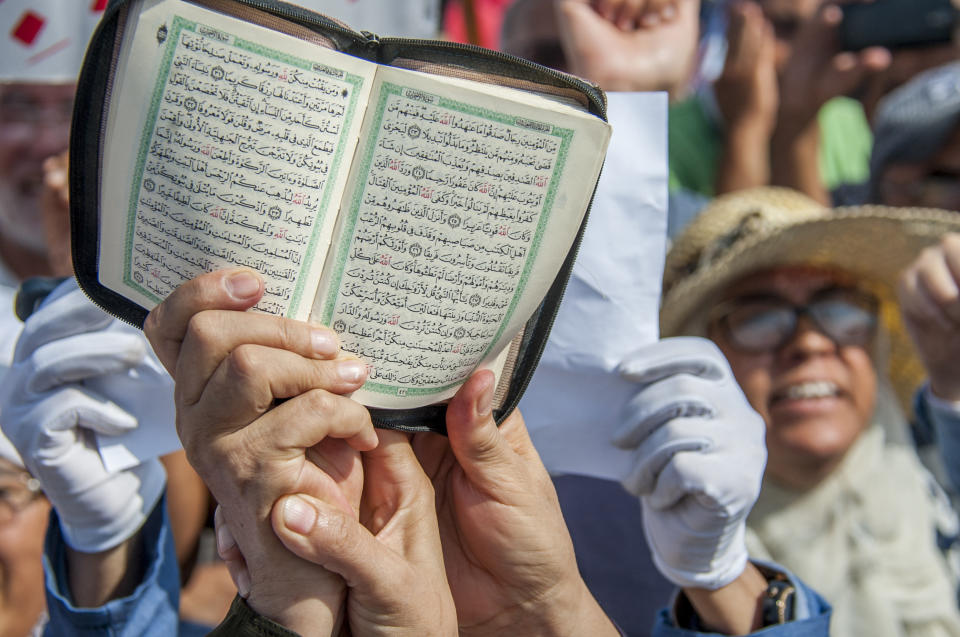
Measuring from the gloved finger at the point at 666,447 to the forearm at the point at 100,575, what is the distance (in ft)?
2.59

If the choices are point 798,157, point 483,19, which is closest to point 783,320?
point 798,157

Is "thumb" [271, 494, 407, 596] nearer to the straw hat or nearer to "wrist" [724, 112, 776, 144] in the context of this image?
the straw hat

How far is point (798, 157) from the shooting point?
2.77 m

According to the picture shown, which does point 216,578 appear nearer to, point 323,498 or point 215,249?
point 323,498

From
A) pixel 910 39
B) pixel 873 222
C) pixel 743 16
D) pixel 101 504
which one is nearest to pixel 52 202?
pixel 101 504

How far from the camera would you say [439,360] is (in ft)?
3.02

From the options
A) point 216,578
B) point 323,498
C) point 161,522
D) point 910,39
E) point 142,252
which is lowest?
point 216,578

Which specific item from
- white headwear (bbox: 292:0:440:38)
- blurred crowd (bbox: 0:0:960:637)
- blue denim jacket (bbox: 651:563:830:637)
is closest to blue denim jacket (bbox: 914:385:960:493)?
blurred crowd (bbox: 0:0:960:637)

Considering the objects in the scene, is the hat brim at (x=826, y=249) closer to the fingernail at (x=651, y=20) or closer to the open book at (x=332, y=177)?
the fingernail at (x=651, y=20)

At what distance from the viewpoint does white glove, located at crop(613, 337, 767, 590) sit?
1.19 m

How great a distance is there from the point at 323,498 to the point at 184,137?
39cm

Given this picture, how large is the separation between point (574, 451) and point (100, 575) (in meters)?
0.75

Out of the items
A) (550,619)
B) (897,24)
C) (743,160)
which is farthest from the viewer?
(897,24)

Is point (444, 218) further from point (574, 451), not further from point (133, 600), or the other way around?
point (133, 600)
